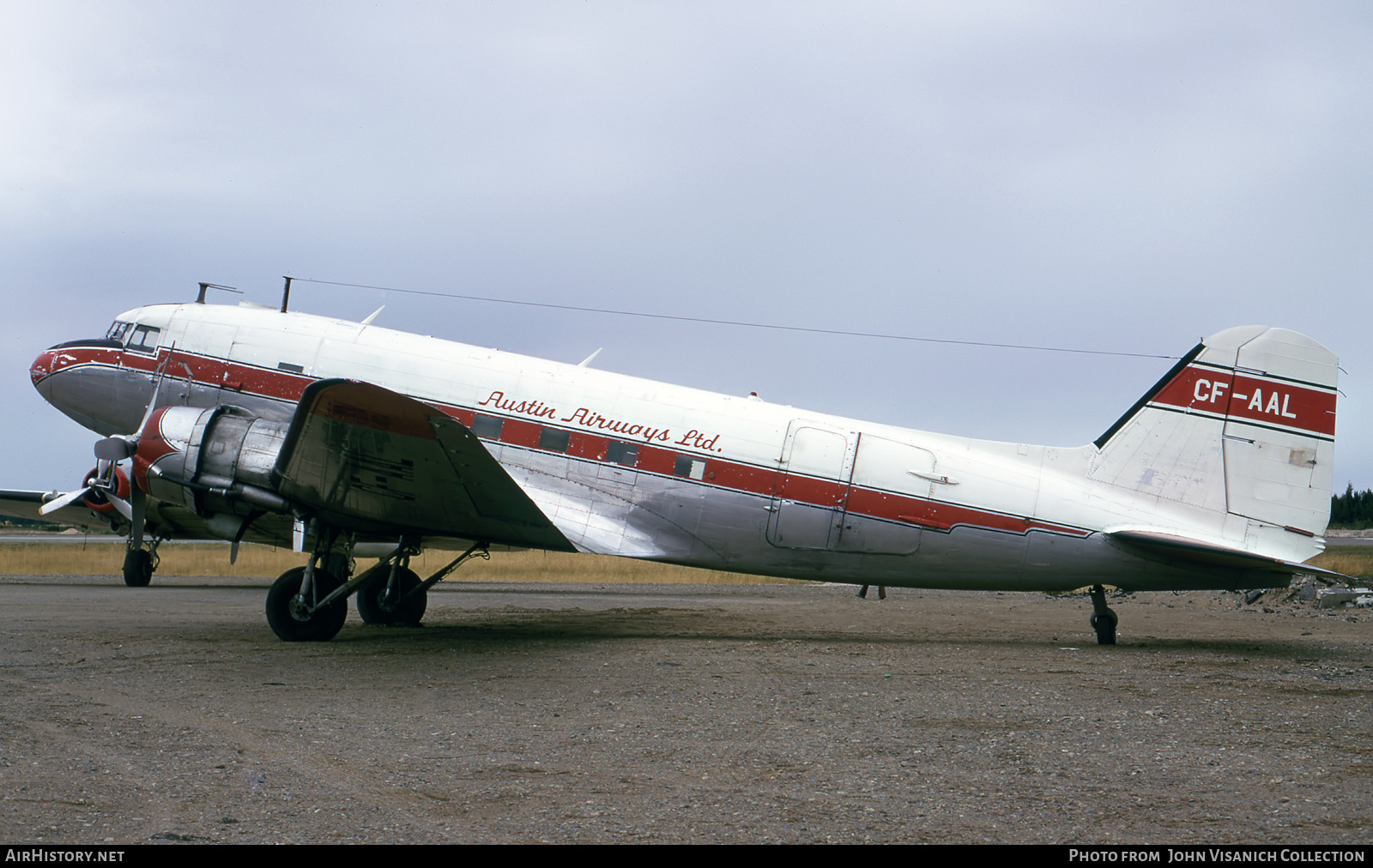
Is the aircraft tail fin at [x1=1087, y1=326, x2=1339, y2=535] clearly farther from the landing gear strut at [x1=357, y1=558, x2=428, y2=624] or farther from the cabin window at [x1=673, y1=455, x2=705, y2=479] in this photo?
the landing gear strut at [x1=357, y1=558, x2=428, y2=624]

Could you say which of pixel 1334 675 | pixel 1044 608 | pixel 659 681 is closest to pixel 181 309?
pixel 659 681

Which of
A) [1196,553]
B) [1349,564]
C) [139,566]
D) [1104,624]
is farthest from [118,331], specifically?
[1349,564]

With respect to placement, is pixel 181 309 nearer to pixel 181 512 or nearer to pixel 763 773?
pixel 181 512

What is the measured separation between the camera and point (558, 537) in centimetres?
1015

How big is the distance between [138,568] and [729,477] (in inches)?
565

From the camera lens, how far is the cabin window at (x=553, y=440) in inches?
426

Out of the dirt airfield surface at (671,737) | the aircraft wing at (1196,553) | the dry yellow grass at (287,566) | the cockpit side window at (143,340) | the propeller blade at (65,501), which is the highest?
the cockpit side window at (143,340)

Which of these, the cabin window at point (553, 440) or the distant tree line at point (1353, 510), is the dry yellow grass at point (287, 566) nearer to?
the cabin window at point (553, 440)

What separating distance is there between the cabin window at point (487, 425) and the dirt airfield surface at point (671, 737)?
230 cm

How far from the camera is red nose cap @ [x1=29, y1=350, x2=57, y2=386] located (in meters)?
12.4

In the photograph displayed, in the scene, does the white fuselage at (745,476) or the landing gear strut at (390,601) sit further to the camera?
the landing gear strut at (390,601)

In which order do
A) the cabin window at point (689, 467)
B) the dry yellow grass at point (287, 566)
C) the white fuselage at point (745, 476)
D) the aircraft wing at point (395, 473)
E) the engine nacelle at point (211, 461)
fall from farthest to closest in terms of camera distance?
1. the dry yellow grass at point (287, 566)
2. the cabin window at point (689, 467)
3. the white fuselage at point (745, 476)
4. the engine nacelle at point (211, 461)
5. the aircraft wing at point (395, 473)

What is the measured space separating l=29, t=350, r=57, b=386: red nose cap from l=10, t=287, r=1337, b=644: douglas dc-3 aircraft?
187 cm

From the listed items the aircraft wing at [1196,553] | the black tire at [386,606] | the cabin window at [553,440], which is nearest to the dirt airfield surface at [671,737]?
the black tire at [386,606]
